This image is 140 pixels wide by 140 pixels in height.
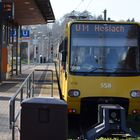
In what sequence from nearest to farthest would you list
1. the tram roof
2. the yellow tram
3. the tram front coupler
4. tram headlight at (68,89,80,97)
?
1. the tram front coupler
2. tram headlight at (68,89,80,97)
3. the yellow tram
4. the tram roof

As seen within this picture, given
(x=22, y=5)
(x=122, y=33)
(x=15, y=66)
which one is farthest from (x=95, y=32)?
(x=15, y=66)

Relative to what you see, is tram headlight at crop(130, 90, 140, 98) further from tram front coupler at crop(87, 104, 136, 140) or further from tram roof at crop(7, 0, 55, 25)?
tram roof at crop(7, 0, 55, 25)

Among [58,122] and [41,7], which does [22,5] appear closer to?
[41,7]

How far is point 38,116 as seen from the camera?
7.88 meters

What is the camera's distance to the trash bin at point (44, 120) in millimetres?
7809

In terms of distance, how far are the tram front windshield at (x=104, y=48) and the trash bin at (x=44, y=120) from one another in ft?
19.5

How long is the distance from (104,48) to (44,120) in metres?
6.54

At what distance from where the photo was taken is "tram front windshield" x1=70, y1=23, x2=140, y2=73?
45.6ft

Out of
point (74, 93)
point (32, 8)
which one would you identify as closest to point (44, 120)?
point (74, 93)

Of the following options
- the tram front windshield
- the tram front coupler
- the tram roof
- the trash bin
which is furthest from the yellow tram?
the tram roof

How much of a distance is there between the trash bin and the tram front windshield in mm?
5950

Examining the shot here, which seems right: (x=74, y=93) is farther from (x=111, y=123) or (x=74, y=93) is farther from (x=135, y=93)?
(x=111, y=123)

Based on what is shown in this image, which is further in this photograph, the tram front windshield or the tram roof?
the tram roof

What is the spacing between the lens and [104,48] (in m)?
14.1
